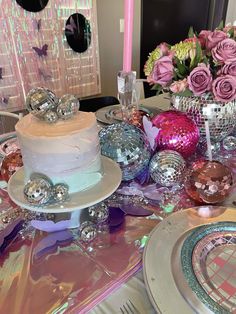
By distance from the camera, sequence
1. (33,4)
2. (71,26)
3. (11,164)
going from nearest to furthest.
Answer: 1. (11,164)
2. (33,4)
3. (71,26)

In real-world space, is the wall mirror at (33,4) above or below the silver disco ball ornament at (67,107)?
above

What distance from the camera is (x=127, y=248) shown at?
0.45 m

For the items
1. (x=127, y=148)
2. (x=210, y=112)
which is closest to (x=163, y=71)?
(x=210, y=112)

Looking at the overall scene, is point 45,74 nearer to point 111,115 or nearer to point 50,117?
point 111,115

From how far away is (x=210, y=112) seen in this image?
712 millimetres

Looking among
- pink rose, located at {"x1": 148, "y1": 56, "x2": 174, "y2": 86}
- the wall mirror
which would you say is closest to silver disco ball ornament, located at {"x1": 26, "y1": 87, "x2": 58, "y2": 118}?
pink rose, located at {"x1": 148, "y1": 56, "x2": 174, "y2": 86}

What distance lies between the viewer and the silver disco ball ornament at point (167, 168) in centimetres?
58

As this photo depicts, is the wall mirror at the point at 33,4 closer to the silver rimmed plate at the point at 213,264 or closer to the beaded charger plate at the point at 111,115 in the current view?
the beaded charger plate at the point at 111,115

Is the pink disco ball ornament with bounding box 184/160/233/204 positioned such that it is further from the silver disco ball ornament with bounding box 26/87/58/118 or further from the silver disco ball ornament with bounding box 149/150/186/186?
the silver disco ball ornament with bounding box 26/87/58/118

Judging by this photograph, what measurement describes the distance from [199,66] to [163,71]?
96mm

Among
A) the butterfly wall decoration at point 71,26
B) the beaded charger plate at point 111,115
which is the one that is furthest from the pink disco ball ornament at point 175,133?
the butterfly wall decoration at point 71,26

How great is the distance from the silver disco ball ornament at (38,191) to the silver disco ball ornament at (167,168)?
246mm

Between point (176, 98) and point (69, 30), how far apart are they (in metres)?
1.74

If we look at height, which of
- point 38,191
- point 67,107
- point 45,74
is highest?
point 67,107
